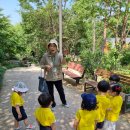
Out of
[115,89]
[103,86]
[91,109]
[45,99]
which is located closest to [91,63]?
[115,89]

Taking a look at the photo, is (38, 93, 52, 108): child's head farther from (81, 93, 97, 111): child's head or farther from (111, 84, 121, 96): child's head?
(111, 84, 121, 96): child's head

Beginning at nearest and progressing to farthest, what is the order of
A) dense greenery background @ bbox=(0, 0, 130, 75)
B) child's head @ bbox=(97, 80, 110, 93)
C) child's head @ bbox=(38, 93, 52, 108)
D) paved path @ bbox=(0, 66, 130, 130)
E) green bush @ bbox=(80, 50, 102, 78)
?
1. child's head @ bbox=(38, 93, 52, 108)
2. child's head @ bbox=(97, 80, 110, 93)
3. paved path @ bbox=(0, 66, 130, 130)
4. green bush @ bbox=(80, 50, 102, 78)
5. dense greenery background @ bbox=(0, 0, 130, 75)

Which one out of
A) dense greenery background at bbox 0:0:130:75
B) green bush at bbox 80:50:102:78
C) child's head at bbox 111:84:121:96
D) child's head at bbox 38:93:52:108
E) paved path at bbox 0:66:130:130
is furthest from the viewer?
dense greenery background at bbox 0:0:130:75

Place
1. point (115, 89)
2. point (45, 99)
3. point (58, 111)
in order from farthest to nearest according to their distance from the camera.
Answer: point (58, 111)
point (115, 89)
point (45, 99)

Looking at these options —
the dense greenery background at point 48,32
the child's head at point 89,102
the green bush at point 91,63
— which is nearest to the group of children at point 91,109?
the child's head at point 89,102

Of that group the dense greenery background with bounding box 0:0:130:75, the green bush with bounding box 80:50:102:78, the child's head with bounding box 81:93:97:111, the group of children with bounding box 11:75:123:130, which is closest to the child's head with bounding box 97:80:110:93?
the group of children with bounding box 11:75:123:130

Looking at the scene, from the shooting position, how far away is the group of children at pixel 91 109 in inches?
157

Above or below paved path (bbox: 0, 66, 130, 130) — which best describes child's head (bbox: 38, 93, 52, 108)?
above

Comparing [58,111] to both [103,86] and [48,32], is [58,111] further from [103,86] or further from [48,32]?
[48,32]

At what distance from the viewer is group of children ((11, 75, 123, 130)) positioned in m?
4.00

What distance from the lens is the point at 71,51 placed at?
87.3 ft

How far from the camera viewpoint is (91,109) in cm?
397

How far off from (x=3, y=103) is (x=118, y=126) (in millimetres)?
3856

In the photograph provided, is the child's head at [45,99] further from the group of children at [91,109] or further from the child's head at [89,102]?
the child's head at [89,102]
